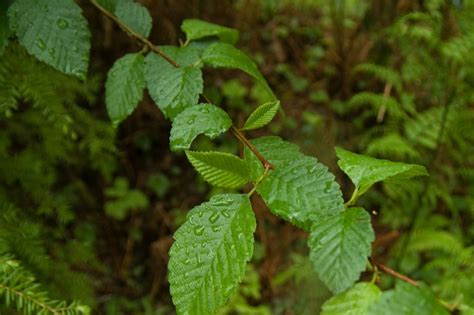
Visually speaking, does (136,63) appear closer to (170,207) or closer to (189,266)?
(189,266)

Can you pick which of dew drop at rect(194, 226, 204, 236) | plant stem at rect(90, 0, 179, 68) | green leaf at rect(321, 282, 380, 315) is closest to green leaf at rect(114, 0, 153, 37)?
plant stem at rect(90, 0, 179, 68)

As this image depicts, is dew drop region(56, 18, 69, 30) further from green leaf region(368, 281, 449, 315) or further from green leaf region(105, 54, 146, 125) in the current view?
green leaf region(368, 281, 449, 315)

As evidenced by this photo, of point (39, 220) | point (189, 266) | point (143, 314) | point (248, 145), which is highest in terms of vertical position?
point (248, 145)

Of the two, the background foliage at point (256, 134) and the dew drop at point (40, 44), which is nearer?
the dew drop at point (40, 44)

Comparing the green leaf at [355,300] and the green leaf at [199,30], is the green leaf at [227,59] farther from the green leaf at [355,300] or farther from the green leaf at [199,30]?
the green leaf at [355,300]

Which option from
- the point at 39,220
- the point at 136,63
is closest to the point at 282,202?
the point at 136,63

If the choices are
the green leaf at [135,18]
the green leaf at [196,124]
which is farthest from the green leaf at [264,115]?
the green leaf at [135,18]
